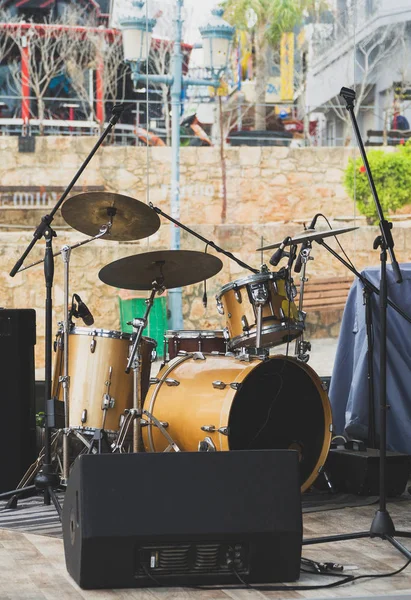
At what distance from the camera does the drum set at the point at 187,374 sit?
5066 mm

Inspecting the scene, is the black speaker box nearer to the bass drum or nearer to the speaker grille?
the bass drum

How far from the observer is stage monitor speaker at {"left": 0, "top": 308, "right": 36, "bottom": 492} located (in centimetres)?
534

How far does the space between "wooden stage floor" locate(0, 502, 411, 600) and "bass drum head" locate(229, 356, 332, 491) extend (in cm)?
40

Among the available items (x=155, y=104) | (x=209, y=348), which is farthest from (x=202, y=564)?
(x=155, y=104)

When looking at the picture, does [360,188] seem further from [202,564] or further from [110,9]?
[202,564]

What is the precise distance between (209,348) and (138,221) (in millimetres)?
912

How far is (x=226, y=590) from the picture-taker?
141 inches

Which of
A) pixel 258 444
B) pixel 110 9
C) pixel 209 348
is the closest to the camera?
pixel 258 444

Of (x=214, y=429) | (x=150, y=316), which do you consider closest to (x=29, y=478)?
(x=214, y=429)

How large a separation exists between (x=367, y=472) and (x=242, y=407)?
799 millimetres

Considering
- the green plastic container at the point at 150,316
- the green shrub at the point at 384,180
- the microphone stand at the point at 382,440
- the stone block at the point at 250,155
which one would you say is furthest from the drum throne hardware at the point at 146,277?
the green shrub at the point at 384,180

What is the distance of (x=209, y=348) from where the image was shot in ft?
19.5

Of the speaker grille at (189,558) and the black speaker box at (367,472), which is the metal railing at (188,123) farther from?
the speaker grille at (189,558)

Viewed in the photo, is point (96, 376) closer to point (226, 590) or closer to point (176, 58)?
point (226, 590)
